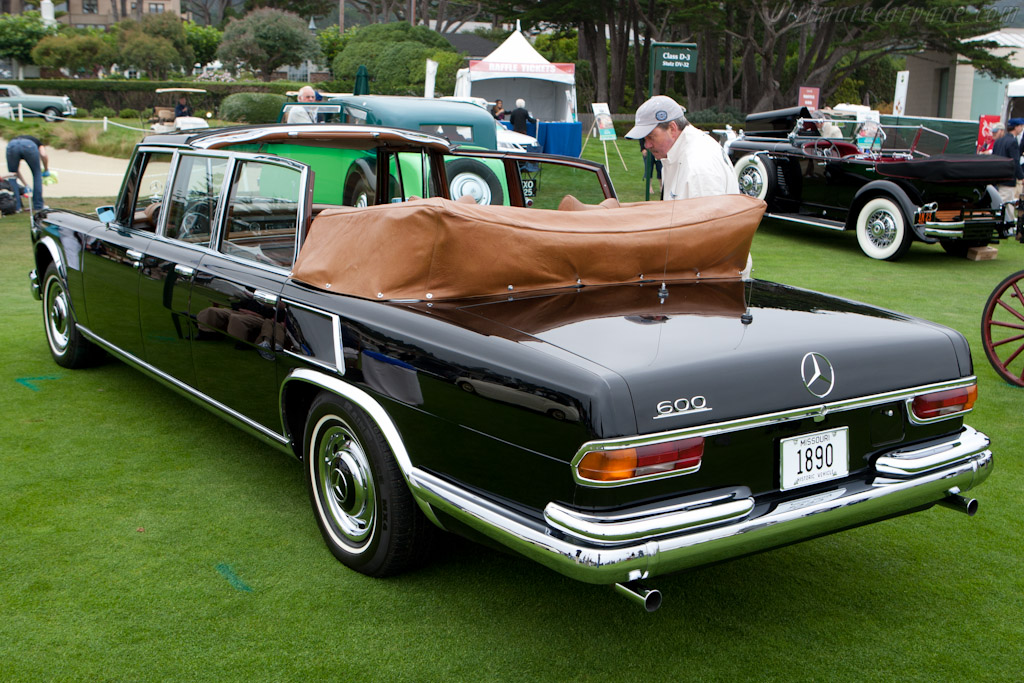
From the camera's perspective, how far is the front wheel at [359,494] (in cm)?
315

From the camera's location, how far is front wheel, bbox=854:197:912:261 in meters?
11.8

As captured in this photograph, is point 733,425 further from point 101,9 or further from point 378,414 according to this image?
point 101,9

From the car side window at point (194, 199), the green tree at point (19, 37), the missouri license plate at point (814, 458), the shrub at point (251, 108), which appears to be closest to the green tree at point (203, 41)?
the green tree at point (19, 37)

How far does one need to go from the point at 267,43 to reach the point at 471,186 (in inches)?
2133

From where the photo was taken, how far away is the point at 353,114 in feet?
41.3

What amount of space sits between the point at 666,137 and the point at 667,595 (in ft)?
9.23

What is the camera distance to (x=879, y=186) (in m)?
12.0

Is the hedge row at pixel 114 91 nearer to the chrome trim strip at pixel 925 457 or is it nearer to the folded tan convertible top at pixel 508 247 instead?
the folded tan convertible top at pixel 508 247

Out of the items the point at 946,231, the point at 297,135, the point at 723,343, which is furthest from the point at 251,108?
the point at 723,343

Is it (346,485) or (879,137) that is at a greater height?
(879,137)

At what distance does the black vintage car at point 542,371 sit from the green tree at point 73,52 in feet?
180

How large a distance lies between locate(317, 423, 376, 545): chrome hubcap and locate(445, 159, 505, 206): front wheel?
71.6 inches

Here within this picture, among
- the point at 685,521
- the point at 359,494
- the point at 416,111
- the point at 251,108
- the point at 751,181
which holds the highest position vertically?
the point at 251,108

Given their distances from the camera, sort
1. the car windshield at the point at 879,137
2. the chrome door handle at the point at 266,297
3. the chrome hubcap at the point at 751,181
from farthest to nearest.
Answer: the chrome hubcap at the point at 751,181 → the car windshield at the point at 879,137 → the chrome door handle at the point at 266,297
